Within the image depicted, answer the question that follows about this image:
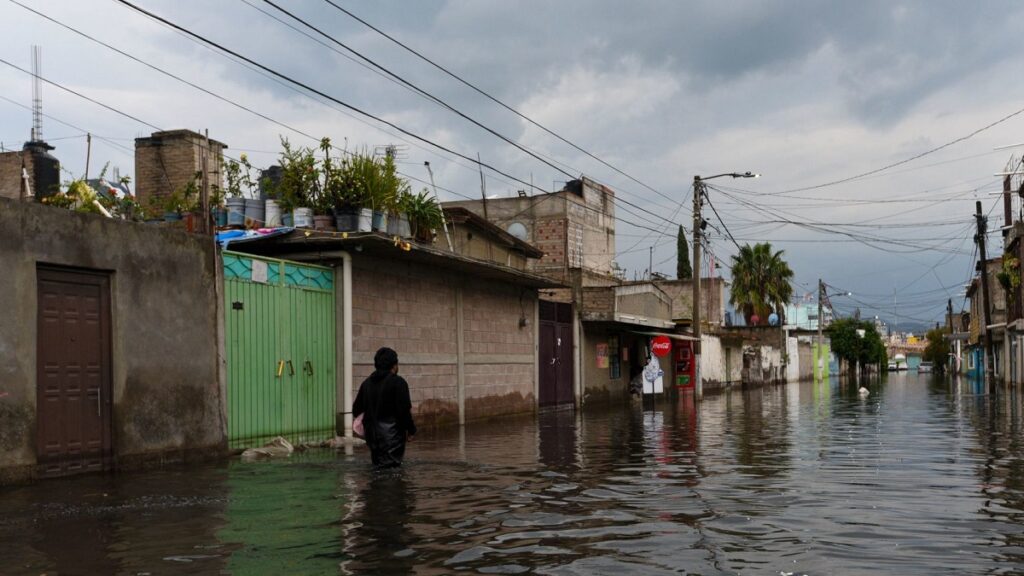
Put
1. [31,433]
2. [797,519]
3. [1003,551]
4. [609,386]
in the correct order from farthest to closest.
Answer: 1. [609,386]
2. [31,433]
3. [797,519]
4. [1003,551]

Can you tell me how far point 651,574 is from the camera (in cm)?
660

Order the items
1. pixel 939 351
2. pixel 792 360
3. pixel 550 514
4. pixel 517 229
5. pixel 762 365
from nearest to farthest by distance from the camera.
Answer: pixel 550 514, pixel 517 229, pixel 762 365, pixel 792 360, pixel 939 351

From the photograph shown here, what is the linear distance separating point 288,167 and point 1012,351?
48605 millimetres

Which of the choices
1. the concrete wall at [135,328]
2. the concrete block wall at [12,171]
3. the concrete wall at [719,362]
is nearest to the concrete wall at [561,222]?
the concrete wall at [719,362]

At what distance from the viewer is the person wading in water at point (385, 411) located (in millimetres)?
12047

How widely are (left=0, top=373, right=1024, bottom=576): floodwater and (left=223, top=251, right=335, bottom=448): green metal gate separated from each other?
131 cm

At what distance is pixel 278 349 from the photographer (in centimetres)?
1689

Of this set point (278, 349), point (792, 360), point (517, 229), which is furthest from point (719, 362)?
point (278, 349)

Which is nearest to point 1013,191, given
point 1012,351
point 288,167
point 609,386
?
point 1012,351

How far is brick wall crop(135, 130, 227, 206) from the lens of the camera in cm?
2316

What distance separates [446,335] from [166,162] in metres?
7.71

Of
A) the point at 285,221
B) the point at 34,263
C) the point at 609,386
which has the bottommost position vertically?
the point at 609,386

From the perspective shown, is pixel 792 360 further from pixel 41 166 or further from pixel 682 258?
pixel 41 166

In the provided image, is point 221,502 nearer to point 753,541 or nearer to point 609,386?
point 753,541
